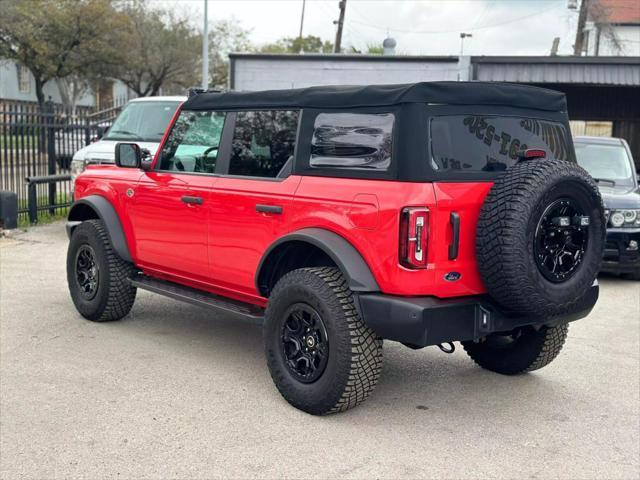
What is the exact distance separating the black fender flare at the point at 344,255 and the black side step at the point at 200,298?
2.66 feet

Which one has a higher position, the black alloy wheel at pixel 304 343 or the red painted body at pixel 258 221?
the red painted body at pixel 258 221

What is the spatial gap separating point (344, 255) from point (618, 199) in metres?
5.83

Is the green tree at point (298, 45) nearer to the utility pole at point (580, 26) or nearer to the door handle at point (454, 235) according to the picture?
the utility pole at point (580, 26)

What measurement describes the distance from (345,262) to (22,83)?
47.3m

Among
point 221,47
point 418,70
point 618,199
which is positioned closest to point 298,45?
point 221,47

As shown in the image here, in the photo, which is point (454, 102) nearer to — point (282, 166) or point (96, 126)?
point (282, 166)

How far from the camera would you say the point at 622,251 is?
8695mm

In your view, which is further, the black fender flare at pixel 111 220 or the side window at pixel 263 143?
the black fender flare at pixel 111 220

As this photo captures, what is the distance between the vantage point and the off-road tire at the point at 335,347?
4.20 m

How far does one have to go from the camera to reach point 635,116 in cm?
2317

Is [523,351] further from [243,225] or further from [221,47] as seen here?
[221,47]

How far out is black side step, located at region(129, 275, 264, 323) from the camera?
16.6 feet

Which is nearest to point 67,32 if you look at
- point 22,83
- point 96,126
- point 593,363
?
point 22,83

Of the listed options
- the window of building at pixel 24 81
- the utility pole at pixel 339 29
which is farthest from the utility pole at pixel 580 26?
the window of building at pixel 24 81
